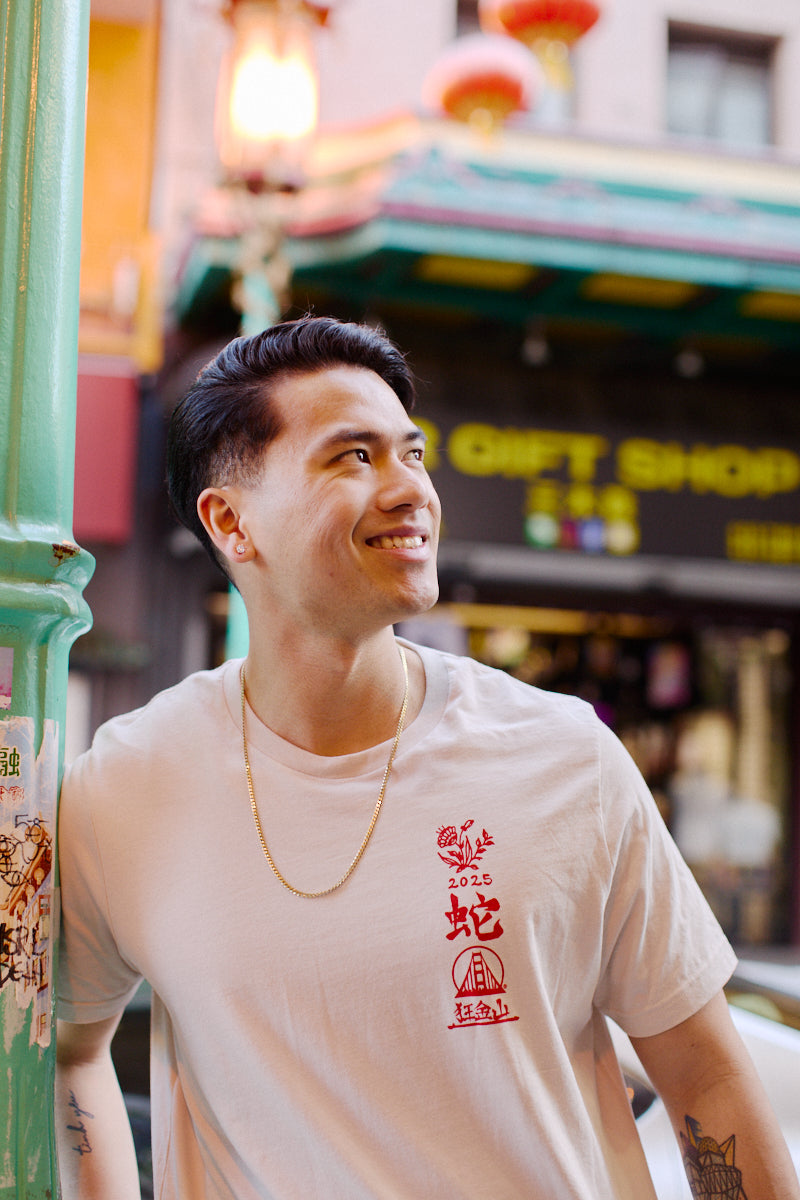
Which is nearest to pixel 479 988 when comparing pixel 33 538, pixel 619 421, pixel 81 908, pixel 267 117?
pixel 81 908

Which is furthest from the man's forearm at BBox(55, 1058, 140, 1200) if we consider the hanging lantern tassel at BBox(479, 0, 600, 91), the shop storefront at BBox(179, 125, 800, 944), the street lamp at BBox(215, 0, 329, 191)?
the hanging lantern tassel at BBox(479, 0, 600, 91)

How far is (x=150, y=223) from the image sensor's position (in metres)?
7.92

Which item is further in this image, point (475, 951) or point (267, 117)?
point (267, 117)

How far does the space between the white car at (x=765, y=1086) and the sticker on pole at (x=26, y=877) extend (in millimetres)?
1050

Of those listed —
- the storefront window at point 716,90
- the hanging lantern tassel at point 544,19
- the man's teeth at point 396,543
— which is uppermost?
the storefront window at point 716,90

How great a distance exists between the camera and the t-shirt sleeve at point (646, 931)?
1.61 m

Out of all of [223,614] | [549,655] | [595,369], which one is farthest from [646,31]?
[223,614]

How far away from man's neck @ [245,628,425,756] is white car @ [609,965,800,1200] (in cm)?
82

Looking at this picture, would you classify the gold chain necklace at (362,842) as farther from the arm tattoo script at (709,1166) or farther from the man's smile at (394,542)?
the arm tattoo script at (709,1166)

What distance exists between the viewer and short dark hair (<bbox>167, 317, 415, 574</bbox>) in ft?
6.08

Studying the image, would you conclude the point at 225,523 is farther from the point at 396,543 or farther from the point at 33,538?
the point at 33,538

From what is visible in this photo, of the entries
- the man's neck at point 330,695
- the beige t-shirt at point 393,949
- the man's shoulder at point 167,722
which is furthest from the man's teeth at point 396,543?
the man's shoulder at point 167,722

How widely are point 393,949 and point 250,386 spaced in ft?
3.08

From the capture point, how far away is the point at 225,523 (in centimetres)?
191
